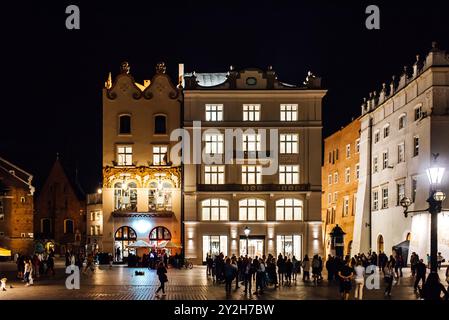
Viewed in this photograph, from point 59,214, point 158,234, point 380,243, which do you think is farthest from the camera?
point 59,214

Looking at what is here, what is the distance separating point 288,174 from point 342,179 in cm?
1171

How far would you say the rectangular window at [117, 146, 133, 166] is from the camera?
7350 centimetres

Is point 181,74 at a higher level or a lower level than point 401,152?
higher

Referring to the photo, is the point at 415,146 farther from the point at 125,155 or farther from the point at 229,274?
the point at 125,155

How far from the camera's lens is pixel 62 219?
102188 mm

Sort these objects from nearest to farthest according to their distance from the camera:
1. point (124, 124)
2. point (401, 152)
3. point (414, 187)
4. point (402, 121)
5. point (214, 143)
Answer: point (414, 187) < point (401, 152) < point (402, 121) < point (214, 143) < point (124, 124)

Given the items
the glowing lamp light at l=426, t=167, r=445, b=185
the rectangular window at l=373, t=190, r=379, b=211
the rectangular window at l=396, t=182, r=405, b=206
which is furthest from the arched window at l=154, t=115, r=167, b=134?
the glowing lamp light at l=426, t=167, r=445, b=185

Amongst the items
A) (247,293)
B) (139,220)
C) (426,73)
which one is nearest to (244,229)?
(139,220)

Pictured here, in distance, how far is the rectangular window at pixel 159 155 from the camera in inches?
2894

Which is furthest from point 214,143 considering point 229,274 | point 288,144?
point 229,274

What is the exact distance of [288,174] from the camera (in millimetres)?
71875

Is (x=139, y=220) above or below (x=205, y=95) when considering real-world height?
below

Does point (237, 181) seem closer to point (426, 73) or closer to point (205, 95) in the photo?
point (205, 95)
